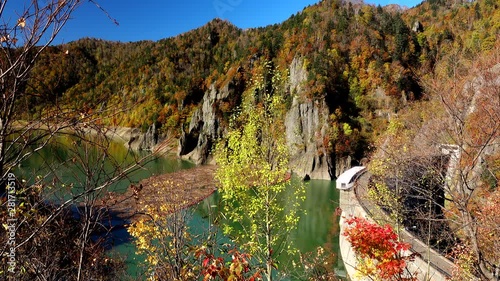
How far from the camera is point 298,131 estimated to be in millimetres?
36781

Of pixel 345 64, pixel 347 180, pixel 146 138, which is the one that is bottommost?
pixel 347 180

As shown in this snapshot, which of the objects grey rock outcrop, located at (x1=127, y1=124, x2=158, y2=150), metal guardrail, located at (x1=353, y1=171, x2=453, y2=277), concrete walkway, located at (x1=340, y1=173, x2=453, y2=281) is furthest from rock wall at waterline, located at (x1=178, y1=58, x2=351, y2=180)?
metal guardrail, located at (x1=353, y1=171, x2=453, y2=277)

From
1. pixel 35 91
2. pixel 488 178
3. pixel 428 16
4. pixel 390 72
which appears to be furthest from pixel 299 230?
pixel 428 16

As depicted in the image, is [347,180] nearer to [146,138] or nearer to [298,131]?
[298,131]

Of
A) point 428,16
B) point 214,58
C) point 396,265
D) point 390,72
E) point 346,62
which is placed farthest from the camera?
point 214,58

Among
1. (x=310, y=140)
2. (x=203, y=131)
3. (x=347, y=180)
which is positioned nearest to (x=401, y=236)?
(x=347, y=180)

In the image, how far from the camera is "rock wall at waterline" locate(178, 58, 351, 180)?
46.2 m

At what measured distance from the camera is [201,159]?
197ft

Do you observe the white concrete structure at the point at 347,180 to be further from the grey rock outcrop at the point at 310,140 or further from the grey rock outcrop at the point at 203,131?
the grey rock outcrop at the point at 203,131

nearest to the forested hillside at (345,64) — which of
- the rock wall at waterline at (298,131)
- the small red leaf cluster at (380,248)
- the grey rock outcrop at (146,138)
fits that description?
the rock wall at waterline at (298,131)

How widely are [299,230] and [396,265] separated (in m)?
19.5

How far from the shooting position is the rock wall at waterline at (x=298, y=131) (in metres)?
46.2

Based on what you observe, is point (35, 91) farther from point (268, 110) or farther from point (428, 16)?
point (428, 16)

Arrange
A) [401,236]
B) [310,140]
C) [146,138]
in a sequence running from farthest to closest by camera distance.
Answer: [146,138] < [310,140] < [401,236]
